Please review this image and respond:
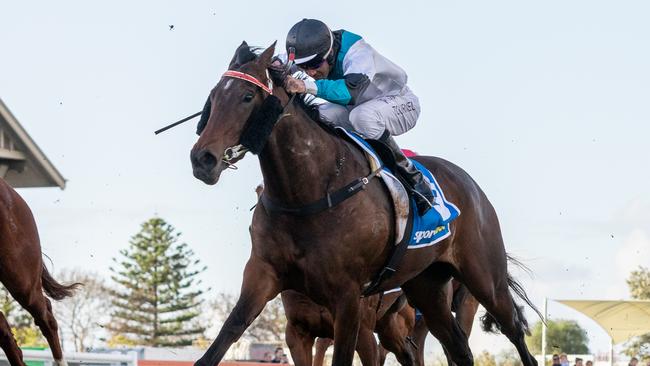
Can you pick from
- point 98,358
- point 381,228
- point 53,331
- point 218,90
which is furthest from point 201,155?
point 98,358

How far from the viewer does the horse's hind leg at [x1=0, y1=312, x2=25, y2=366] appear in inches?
302

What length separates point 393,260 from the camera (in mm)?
6762

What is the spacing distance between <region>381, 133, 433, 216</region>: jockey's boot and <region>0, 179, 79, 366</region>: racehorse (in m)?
2.86

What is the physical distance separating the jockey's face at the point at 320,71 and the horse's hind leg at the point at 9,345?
2.72 m

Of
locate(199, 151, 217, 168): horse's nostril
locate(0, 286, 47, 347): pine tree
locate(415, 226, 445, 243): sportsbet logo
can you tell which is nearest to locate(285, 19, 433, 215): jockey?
locate(415, 226, 445, 243): sportsbet logo

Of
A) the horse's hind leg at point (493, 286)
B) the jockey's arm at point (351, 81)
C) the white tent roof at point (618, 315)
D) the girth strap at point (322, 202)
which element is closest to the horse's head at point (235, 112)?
the jockey's arm at point (351, 81)

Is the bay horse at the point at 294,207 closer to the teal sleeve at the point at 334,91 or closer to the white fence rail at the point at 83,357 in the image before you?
the teal sleeve at the point at 334,91

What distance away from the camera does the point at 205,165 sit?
5.52 m

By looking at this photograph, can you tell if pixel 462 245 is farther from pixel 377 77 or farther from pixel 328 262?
pixel 328 262

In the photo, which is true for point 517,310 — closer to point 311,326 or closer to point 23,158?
point 311,326

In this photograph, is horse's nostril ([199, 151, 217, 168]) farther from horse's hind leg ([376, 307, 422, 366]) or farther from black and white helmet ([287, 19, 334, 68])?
horse's hind leg ([376, 307, 422, 366])

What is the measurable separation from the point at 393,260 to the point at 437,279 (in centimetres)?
132

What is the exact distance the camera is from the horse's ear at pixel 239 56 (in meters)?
5.97

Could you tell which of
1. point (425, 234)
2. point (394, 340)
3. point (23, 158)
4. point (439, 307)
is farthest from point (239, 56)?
point (23, 158)
